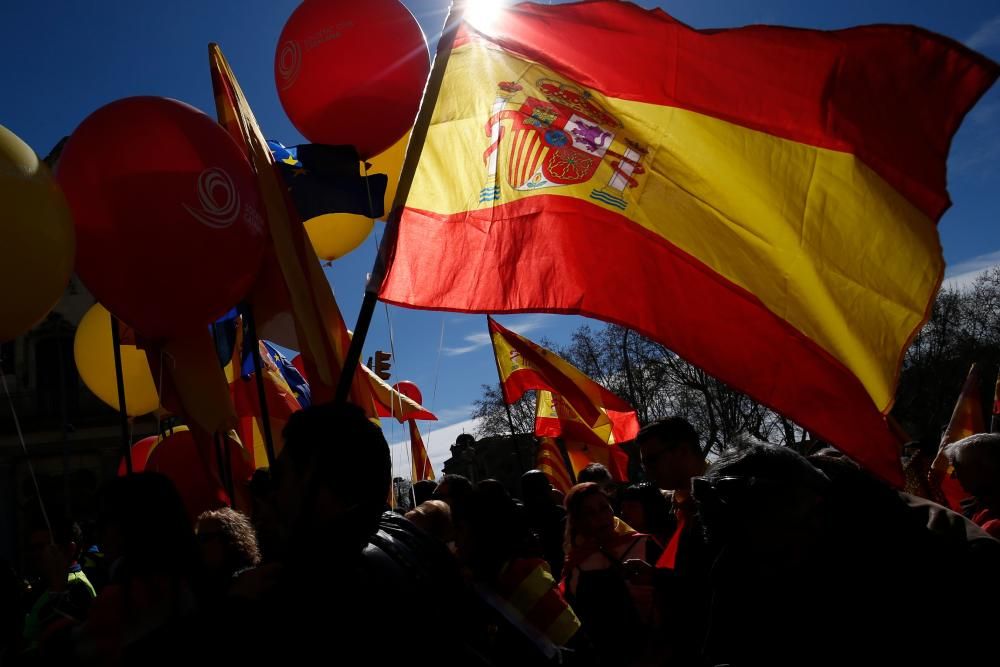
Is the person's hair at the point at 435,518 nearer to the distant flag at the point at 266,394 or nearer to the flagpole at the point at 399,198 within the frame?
the flagpole at the point at 399,198

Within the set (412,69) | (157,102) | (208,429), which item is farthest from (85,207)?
(412,69)

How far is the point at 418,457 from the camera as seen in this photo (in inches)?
388

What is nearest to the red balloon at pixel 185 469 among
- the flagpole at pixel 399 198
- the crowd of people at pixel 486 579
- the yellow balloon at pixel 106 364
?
the yellow balloon at pixel 106 364

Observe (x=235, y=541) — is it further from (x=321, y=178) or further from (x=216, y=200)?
(x=321, y=178)

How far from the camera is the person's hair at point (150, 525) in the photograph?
2463 millimetres

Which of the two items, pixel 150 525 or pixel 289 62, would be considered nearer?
pixel 150 525

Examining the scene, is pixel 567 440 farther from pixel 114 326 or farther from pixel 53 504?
pixel 53 504

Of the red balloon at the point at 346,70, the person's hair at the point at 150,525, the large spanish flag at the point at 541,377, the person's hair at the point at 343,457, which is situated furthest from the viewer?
the large spanish flag at the point at 541,377

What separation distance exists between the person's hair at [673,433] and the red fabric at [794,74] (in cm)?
153

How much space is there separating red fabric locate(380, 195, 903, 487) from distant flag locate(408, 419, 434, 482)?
259 inches

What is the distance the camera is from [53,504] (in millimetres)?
28609

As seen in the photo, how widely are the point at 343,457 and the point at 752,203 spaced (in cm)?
241

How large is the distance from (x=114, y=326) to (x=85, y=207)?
0.83m

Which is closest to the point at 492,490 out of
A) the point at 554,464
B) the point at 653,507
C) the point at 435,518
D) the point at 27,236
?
the point at 435,518
